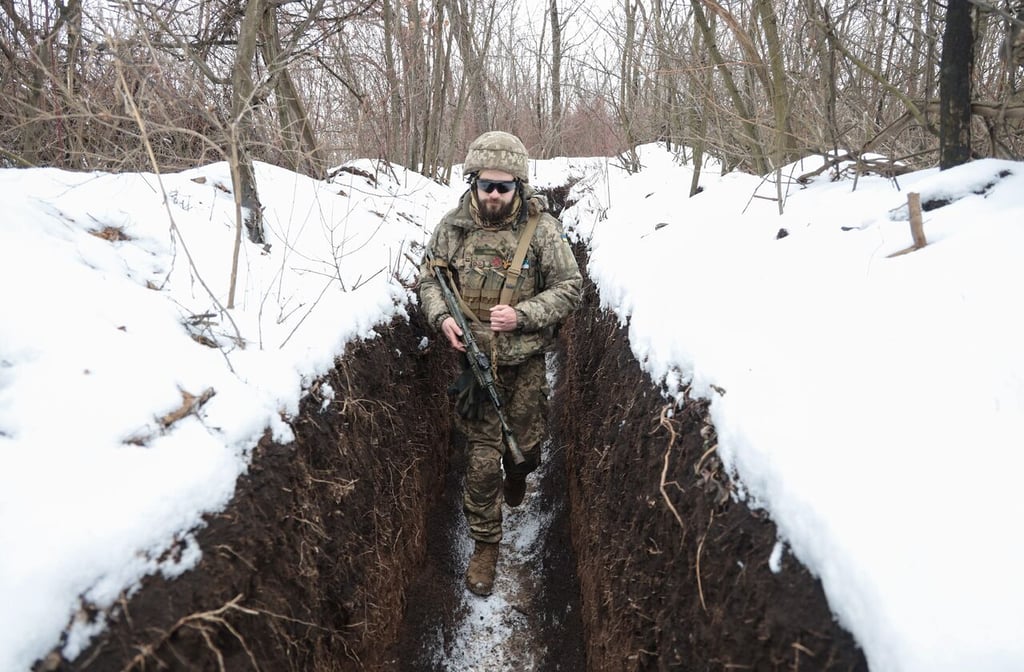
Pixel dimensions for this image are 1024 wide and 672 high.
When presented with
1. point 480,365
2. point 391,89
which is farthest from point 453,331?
point 391,89

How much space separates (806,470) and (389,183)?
6.72 meters

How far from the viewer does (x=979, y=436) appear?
125 cm

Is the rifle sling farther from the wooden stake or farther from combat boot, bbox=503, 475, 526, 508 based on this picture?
the wooden stake

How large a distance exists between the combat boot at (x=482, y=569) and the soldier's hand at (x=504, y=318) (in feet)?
4.68

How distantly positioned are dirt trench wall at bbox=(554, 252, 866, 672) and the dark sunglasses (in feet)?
3.77

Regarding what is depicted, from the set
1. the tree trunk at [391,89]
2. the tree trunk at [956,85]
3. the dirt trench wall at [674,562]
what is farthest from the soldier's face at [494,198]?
the tree trunk at [391,89]

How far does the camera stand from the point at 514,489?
369 centimetres

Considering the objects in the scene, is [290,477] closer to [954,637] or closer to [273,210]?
[954,637]

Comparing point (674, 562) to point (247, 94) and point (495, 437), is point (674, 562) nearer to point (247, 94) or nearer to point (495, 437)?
point (495, 437)

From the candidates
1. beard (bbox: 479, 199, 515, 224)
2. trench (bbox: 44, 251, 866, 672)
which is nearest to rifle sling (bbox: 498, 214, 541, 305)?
beard (bbox: 479, 199, 515, 224)

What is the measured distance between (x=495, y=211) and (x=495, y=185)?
0.15 m

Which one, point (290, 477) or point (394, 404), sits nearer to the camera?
point (290, 477)

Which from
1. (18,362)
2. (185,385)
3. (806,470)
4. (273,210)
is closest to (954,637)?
(806,470)

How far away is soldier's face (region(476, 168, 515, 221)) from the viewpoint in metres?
3.00
